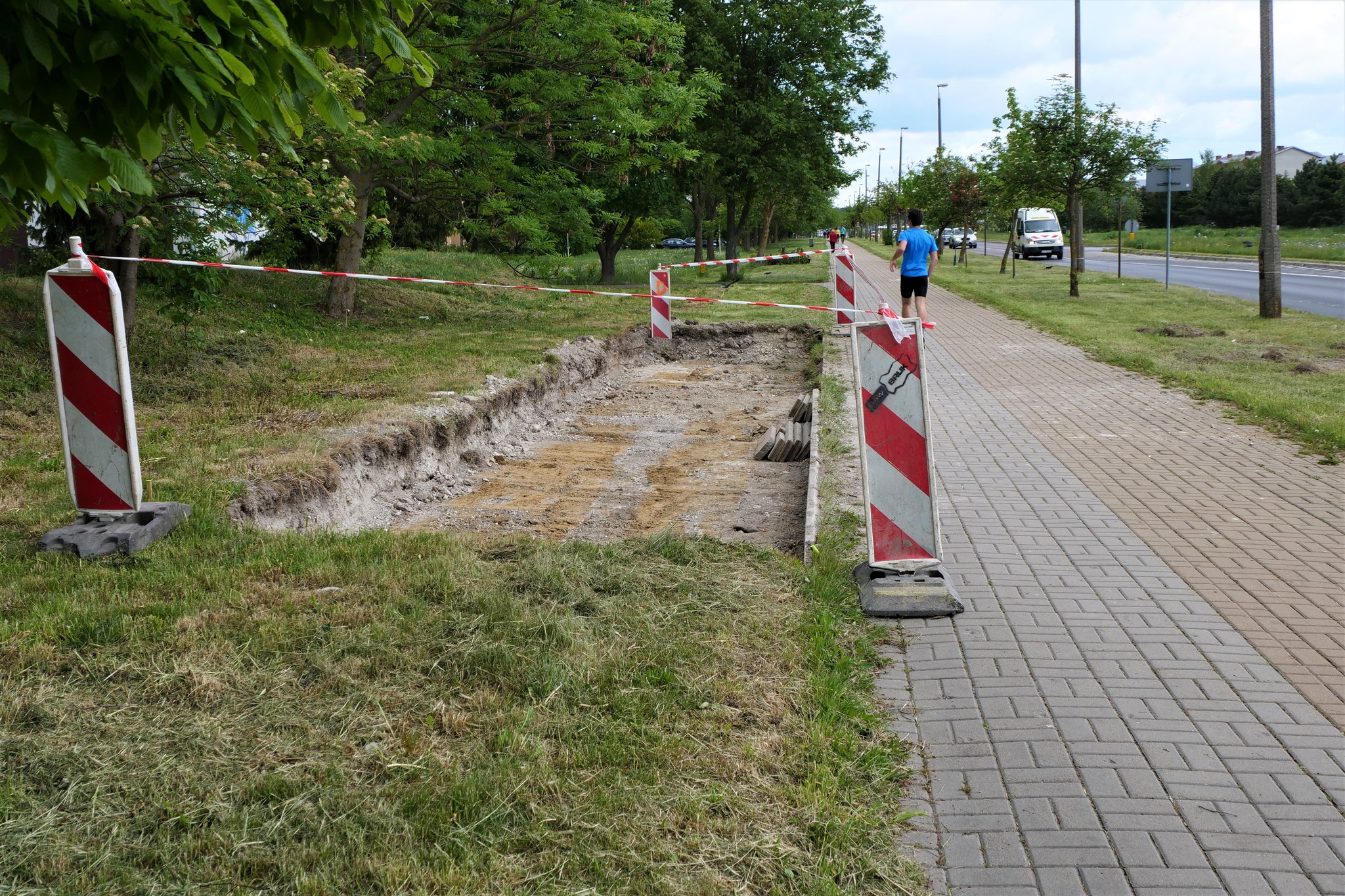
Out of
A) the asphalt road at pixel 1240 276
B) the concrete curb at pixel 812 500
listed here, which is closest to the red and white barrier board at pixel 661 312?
the concrete curb at pixel 812 500

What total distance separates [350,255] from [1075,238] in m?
20.0

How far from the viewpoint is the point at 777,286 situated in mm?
30422

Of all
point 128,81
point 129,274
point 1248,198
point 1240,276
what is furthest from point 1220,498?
point 1248,198

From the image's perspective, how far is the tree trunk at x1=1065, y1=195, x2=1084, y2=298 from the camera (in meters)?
25.8

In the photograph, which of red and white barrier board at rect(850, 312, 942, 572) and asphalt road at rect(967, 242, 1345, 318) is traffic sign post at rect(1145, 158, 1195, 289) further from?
red and white barrier board at rect(850, 312, 942, 572)

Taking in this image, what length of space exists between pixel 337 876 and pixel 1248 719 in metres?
3.47

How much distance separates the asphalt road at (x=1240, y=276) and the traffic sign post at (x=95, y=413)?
22209 mm

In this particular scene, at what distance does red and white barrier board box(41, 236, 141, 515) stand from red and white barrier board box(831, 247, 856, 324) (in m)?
12.9

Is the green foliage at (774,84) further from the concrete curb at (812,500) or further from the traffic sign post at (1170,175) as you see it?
the concrete curb at (812,500)

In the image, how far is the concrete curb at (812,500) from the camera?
627 centimetres

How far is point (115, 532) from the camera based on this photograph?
18.2 feet

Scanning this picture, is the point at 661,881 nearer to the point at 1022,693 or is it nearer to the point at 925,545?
the point at 1022,693

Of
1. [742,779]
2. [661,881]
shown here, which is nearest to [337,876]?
[661,881]

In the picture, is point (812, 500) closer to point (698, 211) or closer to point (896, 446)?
point (896, 446)
